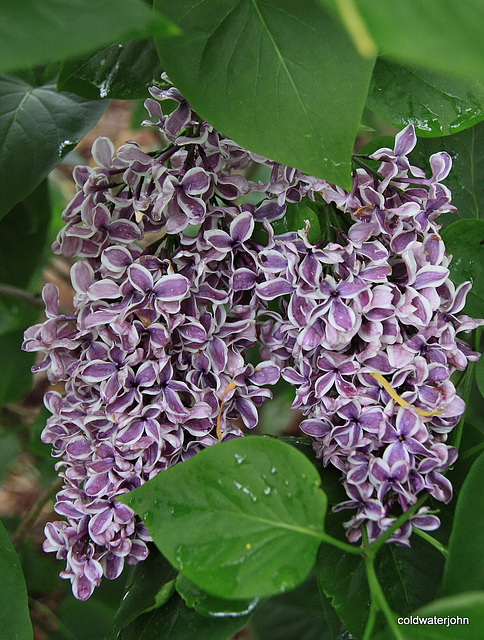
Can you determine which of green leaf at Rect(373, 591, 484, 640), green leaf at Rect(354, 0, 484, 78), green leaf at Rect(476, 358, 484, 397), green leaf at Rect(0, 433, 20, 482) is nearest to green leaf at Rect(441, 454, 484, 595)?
green leaf at Rect(373, 591, 484, 640)

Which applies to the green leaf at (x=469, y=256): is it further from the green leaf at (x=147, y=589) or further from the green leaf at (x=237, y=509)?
the green leaf at (x=147, y=589)

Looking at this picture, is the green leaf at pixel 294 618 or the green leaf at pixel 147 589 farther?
the green leaf at pixel 294 618

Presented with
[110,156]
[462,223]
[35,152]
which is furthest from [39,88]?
[462,223]

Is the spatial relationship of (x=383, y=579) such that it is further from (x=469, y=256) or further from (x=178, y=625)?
(x=469, y=256)

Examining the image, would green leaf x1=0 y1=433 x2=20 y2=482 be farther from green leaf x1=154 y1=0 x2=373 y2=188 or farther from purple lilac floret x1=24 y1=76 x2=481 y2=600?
green leaf x1=154 y1=0 x2=373 y2=188

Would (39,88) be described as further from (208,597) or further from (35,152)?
(208,597)

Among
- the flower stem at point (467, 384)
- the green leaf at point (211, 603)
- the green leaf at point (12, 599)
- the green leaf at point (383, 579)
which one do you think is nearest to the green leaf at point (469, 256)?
the flower stem at point (467, 384)
